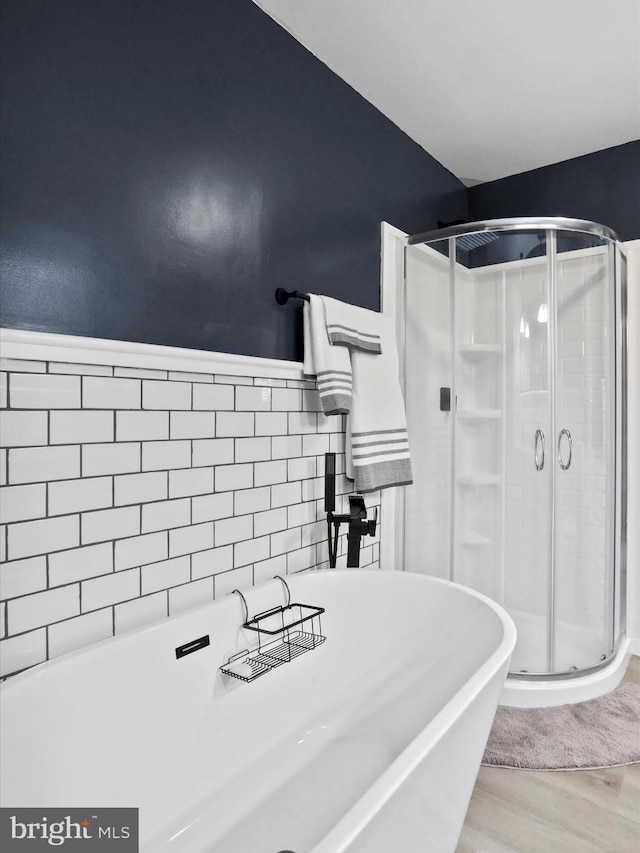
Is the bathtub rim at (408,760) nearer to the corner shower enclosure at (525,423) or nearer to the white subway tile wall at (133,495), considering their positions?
the white subway tile wall at (133,495)

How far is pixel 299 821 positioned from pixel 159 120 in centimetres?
198

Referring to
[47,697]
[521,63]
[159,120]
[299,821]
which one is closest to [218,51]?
[159,120]

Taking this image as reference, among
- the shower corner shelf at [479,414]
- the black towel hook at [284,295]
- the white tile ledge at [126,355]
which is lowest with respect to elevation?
the shower corner shelf at [479,414]

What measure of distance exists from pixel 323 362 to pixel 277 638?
0.98 metres

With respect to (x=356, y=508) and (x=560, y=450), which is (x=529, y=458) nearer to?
(x=560, y=450)

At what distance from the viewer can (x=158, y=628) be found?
1509 mm

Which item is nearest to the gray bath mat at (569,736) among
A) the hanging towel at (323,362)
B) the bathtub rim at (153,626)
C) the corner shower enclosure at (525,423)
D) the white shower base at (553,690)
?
the white shower base at (553,690)

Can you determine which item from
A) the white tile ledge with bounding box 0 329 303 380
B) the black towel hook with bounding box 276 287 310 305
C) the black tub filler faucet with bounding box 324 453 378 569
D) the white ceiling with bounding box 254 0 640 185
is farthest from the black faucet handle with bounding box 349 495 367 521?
the white ceiling with bounding box 254 0 640 185

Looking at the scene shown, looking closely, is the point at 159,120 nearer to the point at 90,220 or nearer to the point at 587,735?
the point at 90,220

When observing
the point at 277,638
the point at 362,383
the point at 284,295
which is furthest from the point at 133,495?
the point at 362,383

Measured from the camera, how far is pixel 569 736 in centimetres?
218

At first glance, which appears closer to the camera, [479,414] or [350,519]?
[350,519]

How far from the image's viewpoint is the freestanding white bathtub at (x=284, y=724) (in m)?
1.17

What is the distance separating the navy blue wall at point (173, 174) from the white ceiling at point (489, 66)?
159mm
